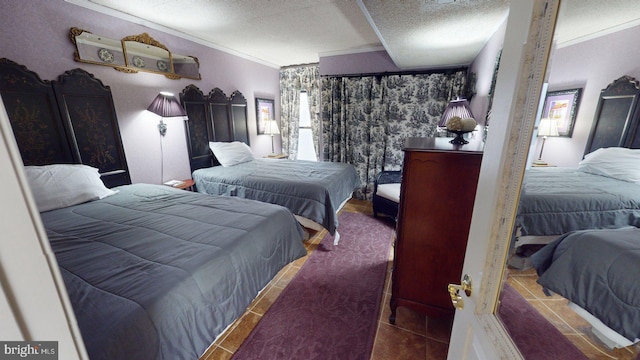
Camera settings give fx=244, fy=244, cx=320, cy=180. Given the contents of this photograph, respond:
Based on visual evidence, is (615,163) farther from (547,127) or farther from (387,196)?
(387,196)

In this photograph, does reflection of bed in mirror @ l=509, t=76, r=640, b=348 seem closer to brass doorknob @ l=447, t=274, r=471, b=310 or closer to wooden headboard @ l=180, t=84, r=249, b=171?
brass doorknob @ l=447, t=274, r=471, b=310

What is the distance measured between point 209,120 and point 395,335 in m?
3.63

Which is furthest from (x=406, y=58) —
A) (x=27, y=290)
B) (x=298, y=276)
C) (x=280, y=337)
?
(x=27, y=290)

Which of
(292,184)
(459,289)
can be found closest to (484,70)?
(292,184)

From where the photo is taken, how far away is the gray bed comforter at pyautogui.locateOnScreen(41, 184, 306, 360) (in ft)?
3.28

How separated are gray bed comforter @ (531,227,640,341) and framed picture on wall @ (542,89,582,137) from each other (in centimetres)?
27

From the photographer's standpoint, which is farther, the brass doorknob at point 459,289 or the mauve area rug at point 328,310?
the mauve area rug at point 328,310

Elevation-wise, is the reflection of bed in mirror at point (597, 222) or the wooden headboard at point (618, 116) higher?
the wooden headboard at point (618, 116)

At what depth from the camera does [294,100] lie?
500cm

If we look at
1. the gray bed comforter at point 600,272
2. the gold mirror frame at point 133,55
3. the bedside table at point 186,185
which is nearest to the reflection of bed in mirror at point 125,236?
the gold mirror frame at point 133,55

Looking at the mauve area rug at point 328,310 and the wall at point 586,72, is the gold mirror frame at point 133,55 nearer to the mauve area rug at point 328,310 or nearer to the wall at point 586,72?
the mauve area rug at point 328,310

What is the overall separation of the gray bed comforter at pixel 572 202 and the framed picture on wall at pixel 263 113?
455 centimetres

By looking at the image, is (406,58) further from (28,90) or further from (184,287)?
(28,90)

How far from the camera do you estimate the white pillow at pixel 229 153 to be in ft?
12.3
